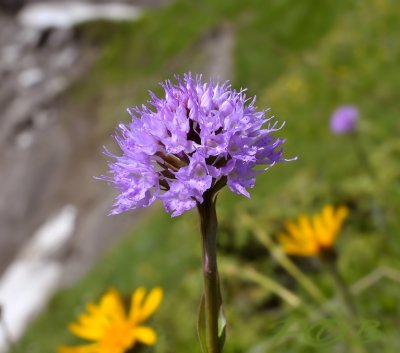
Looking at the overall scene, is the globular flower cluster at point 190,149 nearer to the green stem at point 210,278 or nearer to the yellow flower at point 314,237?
the green stem at point 210,278

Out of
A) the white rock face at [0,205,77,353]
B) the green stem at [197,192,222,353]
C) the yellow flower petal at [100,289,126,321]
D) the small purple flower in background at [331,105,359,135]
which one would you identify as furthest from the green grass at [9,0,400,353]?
the white rock face at [0,205,77,353]

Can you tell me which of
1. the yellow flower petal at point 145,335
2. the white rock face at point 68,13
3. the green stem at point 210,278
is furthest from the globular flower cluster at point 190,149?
the white rock face at point 68,13

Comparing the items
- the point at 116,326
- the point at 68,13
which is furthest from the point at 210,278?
the point at 68,13

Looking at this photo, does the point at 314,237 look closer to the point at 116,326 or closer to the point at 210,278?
the point at 116,326

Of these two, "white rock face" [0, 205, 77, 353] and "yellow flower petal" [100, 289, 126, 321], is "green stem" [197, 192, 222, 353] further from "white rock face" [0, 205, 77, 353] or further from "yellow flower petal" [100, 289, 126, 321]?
"white rock face" [0, 205, 77, 353]

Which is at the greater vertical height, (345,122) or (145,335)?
(345,122)

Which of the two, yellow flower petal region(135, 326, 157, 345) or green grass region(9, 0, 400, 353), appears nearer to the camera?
yellow flower petal region(135, 326, 157, 345)
